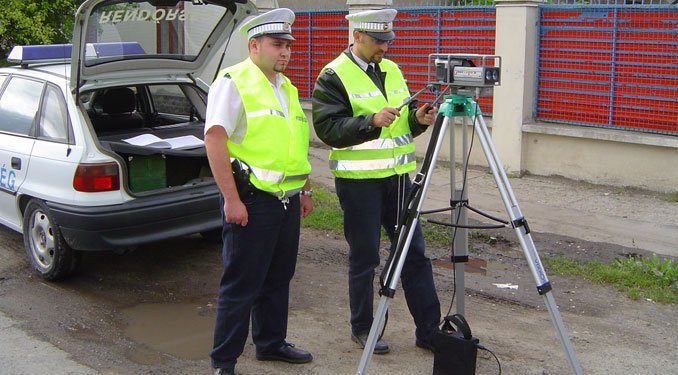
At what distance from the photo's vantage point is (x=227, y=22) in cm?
683

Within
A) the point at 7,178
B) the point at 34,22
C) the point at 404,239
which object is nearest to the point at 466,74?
the point at 404,239

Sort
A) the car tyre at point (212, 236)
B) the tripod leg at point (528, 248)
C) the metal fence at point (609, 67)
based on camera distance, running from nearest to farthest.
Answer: the tripod leg at point (528, 248), the car tyre at point (212, 236), the metal fence at point (609, 67)

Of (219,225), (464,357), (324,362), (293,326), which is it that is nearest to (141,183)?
(219,225)

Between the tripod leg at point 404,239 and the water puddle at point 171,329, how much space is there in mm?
1295

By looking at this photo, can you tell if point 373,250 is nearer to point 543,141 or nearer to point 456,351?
point 456,351

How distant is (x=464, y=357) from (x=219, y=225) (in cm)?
272

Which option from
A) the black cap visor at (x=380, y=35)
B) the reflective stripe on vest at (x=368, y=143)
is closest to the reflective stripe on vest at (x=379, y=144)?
the reflective stripe on vest at (x=368, y=143)

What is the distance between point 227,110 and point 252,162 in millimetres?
310

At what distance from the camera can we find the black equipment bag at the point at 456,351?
432cm

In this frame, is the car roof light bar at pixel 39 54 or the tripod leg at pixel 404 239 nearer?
the tripod leg at pixel 404 239

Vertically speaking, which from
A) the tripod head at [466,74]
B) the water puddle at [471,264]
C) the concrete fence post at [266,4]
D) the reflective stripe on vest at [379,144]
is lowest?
the water puddle at [471,264]

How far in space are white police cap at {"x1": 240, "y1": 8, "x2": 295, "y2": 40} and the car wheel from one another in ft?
8.43

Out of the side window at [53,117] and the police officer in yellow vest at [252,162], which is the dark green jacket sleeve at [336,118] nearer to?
the police officer in yellow vest at [252,162]

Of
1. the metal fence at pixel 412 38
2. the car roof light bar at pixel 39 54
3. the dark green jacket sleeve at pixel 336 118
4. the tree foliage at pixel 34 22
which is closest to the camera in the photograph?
the dark green jacket sleeve at pixel 336 118
